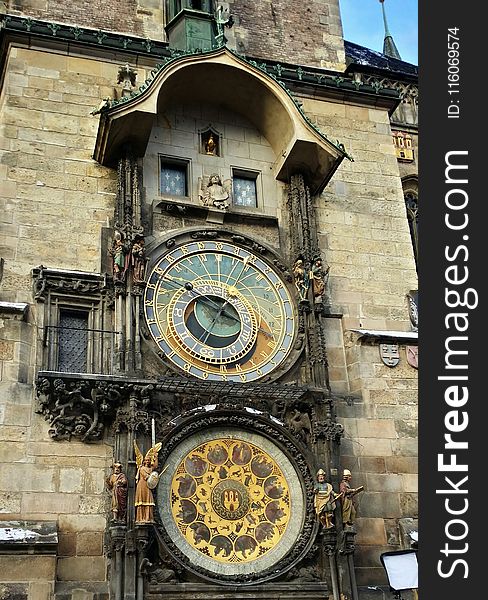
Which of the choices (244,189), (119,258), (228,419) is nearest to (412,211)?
(244,189)

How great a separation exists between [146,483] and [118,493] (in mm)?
328

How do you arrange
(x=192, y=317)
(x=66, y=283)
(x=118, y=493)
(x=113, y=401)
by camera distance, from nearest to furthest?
(x=118, y=493)
(x=113, y=401)
(x=66, y=283)
(x=192, y=317)

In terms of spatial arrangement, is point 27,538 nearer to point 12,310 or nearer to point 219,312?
point 12,310

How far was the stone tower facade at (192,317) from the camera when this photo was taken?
10.4 m

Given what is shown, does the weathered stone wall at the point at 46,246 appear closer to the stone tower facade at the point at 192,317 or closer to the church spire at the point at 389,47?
the stone tower facade at the point at 192,317

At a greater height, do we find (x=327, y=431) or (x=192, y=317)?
(x=192, y=317)

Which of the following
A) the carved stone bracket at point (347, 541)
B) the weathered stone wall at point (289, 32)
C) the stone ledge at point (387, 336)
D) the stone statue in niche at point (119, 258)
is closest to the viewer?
the carved stone bracket at point (347, 541)

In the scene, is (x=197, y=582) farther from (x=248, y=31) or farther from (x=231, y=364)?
(x=248, y=31)

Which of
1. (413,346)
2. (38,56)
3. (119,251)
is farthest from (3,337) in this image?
(413,346)

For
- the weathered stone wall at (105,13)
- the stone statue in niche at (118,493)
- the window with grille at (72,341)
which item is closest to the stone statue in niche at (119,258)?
the window with grille at (72,341)

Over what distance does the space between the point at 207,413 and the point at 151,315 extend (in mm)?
1574

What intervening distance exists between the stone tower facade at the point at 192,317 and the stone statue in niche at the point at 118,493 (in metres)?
0.02

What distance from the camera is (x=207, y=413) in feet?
36.1

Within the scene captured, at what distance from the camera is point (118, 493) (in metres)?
10.1
